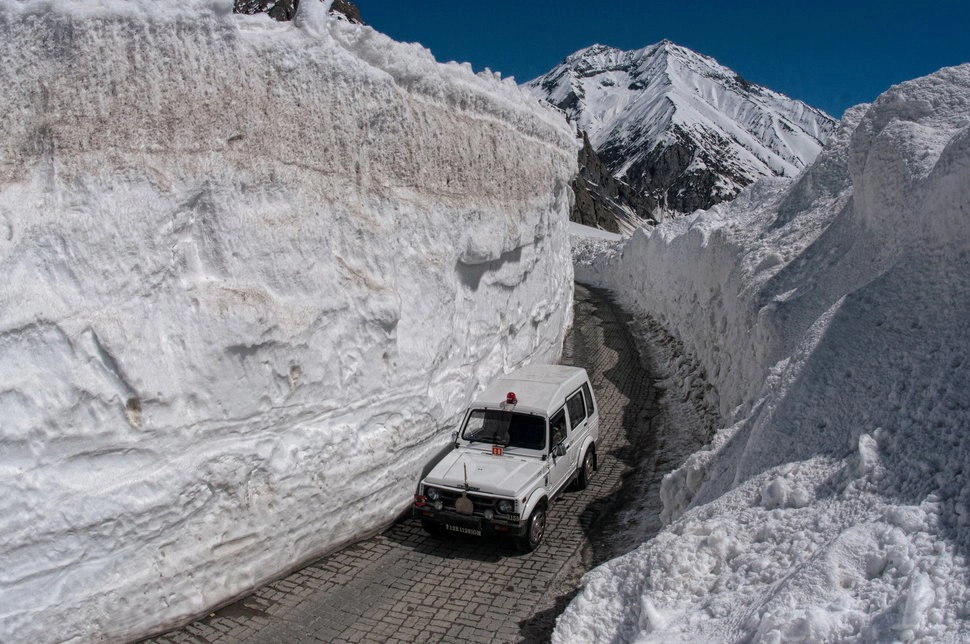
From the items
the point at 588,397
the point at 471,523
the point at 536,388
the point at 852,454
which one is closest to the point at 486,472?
the point at 471,523

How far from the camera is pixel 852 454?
17.9 feet

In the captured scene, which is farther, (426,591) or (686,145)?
(686,145)

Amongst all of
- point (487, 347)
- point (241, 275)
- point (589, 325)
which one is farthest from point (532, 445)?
point (589, 325)

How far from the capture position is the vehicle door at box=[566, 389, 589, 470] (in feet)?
Answer: 30.9

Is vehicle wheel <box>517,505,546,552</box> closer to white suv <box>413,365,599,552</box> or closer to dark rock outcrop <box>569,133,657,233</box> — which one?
white suv <box>413,365,599,552</box>

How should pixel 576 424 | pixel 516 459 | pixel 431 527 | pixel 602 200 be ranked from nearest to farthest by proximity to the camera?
pixel 431 527 < pixel 516 459 < pixel 576 424 < pixel 602 200

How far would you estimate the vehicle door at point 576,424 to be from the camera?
9.42 metres

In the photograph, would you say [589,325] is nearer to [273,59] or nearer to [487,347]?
[487,347]

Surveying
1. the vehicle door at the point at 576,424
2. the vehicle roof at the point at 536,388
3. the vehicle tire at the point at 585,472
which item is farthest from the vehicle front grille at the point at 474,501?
the vehicle tire at the point at 585,472

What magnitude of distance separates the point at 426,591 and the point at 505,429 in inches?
97.2

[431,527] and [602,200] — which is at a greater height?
[602,200]

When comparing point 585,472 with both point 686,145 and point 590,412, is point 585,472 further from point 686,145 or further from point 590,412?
point 686,145

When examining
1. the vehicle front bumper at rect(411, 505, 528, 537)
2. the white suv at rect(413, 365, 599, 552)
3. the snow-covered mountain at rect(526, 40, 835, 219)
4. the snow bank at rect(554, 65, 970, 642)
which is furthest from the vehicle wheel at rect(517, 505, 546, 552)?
the snow-covered mountain at rect(526, 40, 835, 219)

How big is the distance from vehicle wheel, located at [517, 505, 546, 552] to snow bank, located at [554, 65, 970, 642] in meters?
1.53
